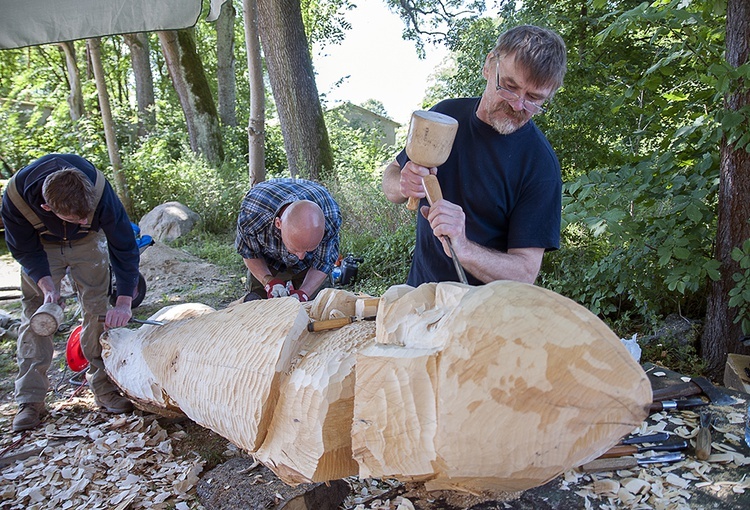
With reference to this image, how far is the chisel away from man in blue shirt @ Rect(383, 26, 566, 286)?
0.62 meters

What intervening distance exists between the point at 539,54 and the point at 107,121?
743 centimetres

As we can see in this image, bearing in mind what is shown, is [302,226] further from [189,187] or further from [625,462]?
[189,187]

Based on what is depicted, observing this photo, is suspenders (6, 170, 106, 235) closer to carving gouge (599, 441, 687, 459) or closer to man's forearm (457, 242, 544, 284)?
man's forearm (457, 242, 544, 284)

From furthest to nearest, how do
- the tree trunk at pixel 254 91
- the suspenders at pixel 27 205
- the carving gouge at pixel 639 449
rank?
the tree trunk at pixel 254 91
the suspenders at pixel 27 205
the carving gouge at pixel 639 449

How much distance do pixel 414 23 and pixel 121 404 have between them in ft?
36.3

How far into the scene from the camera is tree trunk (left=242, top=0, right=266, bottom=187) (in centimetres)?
470

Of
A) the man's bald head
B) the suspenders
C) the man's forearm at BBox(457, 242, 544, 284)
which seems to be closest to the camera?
the man's forearm at BBox(457, 242, 544, 284)

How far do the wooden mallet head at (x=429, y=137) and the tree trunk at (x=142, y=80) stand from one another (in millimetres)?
11496

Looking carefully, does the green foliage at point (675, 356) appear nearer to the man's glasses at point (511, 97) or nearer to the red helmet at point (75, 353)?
the man's glasses at point (511, 97)

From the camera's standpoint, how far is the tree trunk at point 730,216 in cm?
259

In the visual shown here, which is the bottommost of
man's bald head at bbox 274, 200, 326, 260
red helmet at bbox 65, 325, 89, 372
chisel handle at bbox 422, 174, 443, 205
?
red helmet at bbox 65, 325, 89, 372

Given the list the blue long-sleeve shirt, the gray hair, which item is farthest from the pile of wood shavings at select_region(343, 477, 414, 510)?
the blue long-sleeve shirt

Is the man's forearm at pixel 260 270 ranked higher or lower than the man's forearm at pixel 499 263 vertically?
lower

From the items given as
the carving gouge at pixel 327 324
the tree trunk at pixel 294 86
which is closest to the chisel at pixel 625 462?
the carving gouge at pixel 327 324
